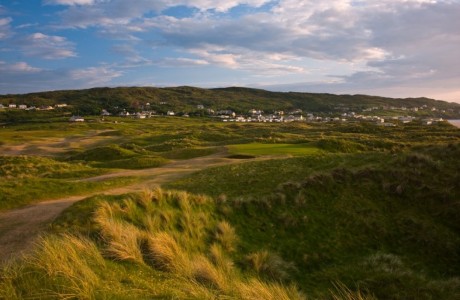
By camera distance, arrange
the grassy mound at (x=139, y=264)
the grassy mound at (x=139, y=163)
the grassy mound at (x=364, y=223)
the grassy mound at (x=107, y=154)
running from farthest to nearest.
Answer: the grassy mound at (x=107, y=154), the grassy mound at (x=139, y=163), the grassy mound at (x=364, y=223), the grassy mound at (x=139, y=264)

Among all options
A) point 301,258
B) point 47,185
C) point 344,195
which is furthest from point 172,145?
point 301,258

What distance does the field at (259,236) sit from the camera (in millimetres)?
6855

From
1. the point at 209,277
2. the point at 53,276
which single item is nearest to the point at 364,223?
the point at 209,277

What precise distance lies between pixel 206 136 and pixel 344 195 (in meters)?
51.6

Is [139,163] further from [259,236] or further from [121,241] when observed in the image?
[121,241]

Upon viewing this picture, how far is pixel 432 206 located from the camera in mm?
16266

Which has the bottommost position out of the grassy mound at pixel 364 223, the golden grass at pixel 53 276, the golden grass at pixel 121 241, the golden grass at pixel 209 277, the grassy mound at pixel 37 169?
the grassy mound at pixel 37 169

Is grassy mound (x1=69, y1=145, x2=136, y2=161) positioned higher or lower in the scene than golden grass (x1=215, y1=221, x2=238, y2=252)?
lower

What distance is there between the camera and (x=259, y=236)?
1378cm

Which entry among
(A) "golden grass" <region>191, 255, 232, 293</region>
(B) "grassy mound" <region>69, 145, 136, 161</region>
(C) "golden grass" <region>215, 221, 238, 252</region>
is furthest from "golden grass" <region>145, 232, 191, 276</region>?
(B) "grassy mound" <region>69, 145, 136, 161</region>

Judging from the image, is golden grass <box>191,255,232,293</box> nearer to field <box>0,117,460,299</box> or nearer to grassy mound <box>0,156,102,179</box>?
field <box>0,117,460,299</box>

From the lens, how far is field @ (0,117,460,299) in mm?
6855

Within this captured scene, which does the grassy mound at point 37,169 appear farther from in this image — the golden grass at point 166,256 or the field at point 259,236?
the golden grass at point 166,256

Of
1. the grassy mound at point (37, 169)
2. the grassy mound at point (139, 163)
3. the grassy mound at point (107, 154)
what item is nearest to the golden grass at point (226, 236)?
the grassy mound at point (37, 169)
